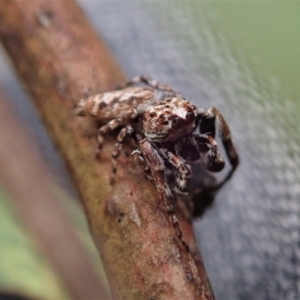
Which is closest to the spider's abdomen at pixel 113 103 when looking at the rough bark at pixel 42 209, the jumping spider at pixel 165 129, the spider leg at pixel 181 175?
the jumping spider at pixel 165 129

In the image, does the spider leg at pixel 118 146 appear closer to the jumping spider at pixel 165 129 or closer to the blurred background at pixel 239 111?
the jumping spider at pixel 165 129

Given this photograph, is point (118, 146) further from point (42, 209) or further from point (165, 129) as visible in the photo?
point (42, 209)

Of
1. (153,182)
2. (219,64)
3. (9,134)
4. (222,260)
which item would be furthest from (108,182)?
(9,134)

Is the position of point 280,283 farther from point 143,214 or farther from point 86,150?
point 86,150

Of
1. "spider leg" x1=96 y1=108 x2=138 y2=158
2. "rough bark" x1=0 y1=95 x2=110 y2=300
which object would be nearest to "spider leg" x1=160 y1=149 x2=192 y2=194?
"spider leg" x1=96 y1=108 x2=138 y2=158

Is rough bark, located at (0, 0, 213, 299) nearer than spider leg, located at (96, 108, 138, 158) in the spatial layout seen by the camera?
Yes

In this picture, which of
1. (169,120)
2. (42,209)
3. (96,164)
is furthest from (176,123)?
(42,209)

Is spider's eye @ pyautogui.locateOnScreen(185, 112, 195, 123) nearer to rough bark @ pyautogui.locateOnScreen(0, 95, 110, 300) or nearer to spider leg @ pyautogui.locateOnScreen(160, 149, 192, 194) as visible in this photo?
spider leg @ pyautogui.locateOnScreen(160, 149, 192, 194)
